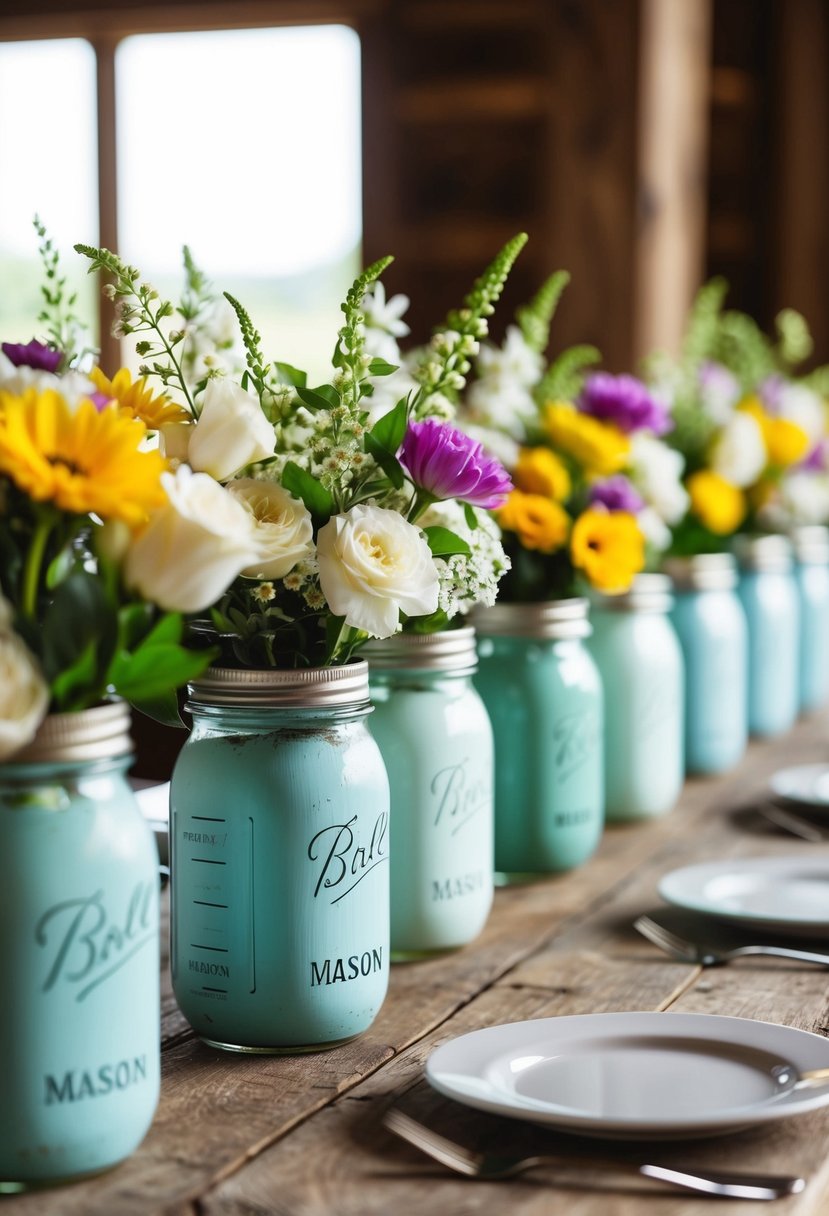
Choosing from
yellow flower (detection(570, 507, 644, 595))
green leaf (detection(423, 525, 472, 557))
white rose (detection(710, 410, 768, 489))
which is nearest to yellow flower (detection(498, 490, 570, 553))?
yellow flower (detection(570, 507, 644, 595))

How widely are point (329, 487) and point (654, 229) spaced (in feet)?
7.85

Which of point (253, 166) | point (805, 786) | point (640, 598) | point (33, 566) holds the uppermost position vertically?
point (253, 166)

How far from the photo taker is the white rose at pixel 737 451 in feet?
5.97

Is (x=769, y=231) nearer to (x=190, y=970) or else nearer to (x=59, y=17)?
(x=59, y=17)

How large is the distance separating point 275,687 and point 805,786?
0.92m

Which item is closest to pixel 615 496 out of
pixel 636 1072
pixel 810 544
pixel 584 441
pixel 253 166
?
pixel 584 441

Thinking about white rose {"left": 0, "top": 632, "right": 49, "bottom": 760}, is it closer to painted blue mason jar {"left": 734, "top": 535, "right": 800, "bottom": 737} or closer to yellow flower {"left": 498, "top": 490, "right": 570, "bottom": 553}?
yellow flower {"left": 498, "top": 490, "right": 570, "bottom": 553}

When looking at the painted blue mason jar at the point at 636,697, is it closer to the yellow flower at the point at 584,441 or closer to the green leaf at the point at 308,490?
the yellow flower at the point at 584,441

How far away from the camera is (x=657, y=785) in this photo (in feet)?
5.06

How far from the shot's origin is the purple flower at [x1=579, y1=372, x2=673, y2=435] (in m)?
1.51

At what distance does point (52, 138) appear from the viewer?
409 cm

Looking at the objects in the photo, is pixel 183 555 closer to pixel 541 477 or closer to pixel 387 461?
pixel 387 461

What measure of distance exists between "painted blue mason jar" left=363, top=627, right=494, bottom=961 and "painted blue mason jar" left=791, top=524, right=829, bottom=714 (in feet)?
4.26

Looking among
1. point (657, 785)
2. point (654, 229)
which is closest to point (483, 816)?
point (657, 785)
